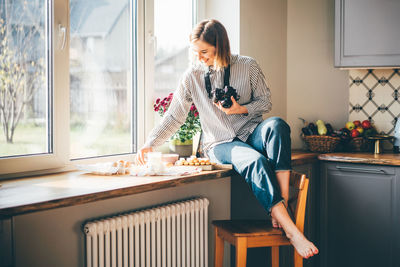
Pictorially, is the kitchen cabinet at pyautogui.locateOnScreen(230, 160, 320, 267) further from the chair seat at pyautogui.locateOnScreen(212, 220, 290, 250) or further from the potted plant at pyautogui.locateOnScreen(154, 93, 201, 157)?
the chair seat at pyautogui.locateOnScreen(212, 220, 290, 250)

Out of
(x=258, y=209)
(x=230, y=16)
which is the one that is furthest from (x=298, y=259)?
(x=230, y=16)

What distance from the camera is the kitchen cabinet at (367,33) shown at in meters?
2.68

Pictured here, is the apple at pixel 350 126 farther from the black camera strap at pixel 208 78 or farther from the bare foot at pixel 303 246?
the bare foot at pixel 303 246

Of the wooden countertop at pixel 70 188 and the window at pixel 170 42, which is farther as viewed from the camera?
the window at pixel 170 42

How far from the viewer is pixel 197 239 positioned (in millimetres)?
2234

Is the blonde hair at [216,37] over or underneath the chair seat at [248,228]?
over

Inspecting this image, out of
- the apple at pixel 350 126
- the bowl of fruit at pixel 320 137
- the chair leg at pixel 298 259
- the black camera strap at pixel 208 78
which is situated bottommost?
the chair leg at pixel 298 259

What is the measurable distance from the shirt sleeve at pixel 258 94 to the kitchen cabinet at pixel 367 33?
78cm

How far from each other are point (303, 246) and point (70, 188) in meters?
1.03

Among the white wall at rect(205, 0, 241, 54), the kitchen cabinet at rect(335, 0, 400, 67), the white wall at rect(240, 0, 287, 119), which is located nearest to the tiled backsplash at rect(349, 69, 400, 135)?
the kitchen cabinet at rect(335, 0, 400, 67)

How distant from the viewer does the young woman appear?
2145mm

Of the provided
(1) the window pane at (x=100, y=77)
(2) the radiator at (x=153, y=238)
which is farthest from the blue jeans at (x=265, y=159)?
(1) the window pane at (x=100, y=77)

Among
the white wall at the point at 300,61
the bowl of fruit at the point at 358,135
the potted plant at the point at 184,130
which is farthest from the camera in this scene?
the white wall at the point at 300,61

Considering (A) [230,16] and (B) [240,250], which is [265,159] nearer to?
(B) [240,250]
